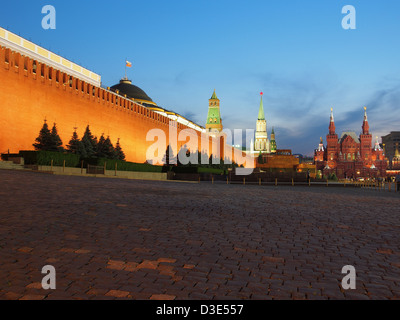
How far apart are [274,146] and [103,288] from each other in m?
185

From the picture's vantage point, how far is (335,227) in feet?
20.5

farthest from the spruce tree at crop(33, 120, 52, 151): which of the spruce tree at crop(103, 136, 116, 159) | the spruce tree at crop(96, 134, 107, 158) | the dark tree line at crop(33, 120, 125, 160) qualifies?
the spruce tree at crop(103, 136, 116, 159)

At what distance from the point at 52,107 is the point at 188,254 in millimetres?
26317

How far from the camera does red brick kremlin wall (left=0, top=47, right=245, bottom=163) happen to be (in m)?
Result: 22.8

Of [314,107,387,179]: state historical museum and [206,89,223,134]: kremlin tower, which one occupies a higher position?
[206,89,223,134]: kremlin tower

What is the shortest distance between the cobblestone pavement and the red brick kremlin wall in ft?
60.8

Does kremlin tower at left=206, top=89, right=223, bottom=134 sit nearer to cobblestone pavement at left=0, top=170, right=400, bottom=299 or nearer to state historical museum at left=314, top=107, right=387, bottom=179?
state historical museum at left=314, top=107, right=387, bottom=179

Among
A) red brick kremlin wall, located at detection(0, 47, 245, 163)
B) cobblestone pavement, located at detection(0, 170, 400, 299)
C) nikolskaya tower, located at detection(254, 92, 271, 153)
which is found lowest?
cobblestone pavement, located at detection(0, 170, 400, 299)

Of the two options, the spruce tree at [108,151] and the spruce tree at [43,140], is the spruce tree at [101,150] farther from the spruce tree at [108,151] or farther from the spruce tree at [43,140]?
the spruce tree at [43,140]

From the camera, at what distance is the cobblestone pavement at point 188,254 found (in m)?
3.00

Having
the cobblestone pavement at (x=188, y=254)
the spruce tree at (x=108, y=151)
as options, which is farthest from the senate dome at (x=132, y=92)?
the cobblestone pavement at (x=188, y=254)

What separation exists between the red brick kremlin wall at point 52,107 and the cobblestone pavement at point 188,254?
60.8 ft
